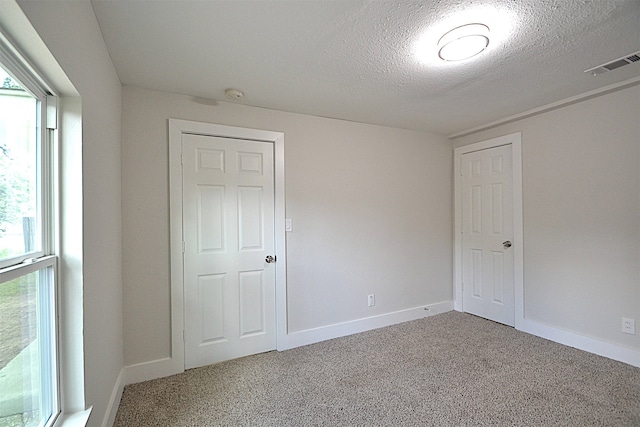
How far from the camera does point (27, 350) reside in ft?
3.35

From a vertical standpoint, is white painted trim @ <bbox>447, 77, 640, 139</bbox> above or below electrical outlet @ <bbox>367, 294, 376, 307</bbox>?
above

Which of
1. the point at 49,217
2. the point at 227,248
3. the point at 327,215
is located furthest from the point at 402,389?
the point at 49,217

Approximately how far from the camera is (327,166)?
3.02 m

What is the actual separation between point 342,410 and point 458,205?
2.90 metres

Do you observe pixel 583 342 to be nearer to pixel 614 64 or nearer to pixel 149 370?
pixel 614 64

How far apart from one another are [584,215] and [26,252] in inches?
152

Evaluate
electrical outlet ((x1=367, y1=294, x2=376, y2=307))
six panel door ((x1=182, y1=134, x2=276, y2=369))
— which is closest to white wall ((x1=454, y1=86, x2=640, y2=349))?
electrical outlet ((x1=367, y1=294, x2=376, y2=307))

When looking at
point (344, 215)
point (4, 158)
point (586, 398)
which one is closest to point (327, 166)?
point (344, 215)

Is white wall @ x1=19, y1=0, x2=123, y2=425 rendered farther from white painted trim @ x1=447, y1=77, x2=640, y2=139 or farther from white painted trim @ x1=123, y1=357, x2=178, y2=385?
white painted trim @ x1=447, y1=77, x2=640, y2=139

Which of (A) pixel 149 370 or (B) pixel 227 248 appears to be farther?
(B) pixel 227 248

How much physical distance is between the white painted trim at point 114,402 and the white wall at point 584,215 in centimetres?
371

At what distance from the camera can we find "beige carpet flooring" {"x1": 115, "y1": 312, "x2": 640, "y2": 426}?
1.76 m

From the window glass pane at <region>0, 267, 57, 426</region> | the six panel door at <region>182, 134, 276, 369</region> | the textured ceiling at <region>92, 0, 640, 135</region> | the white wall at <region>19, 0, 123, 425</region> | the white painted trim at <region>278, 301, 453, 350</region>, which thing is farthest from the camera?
the white painted trim at <region>278, 301, 453, 350</region>

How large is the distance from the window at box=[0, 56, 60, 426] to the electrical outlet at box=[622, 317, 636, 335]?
383cm
